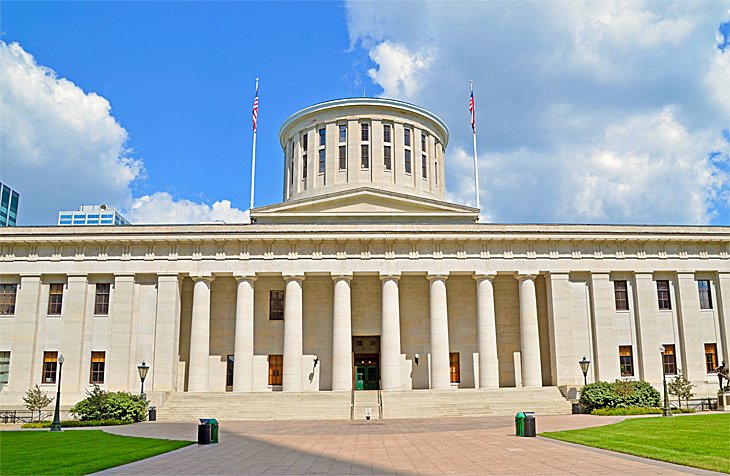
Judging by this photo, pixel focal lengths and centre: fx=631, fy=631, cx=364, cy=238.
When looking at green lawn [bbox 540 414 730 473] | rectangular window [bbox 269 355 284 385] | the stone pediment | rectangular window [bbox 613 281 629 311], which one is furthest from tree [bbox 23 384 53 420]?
rectangular window [bbox 613 281 629 311]

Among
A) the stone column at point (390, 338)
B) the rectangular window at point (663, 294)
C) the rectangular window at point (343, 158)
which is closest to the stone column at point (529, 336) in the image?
the stone column at point (390, 338)

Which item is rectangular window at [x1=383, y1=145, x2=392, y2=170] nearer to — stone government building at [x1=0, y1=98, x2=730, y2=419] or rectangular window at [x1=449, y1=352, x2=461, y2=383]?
stone government building at [x1=0, y1=98, x2=730, y2=419]

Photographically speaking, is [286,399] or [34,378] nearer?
[286,399]

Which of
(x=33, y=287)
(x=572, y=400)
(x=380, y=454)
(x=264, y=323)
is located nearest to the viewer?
(x=380, y=454)

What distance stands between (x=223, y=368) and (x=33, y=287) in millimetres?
14598

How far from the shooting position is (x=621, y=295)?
46594mm

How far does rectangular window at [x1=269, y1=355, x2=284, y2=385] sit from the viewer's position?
155ft

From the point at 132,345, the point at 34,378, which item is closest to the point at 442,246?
the point at 132,345

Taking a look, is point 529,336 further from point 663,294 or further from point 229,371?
point 229,371

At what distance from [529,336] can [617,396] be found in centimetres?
784

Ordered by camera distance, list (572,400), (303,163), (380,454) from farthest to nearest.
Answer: (303,163)
(572,400)
(380,454)

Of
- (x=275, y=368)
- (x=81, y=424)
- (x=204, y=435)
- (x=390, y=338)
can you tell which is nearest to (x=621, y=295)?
(x=390, y=338)

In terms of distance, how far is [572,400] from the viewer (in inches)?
1644

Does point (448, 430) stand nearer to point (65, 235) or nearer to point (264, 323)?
point (264, 323)
